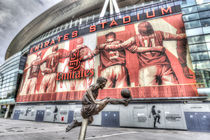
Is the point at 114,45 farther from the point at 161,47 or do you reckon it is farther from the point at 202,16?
the point at 202,16

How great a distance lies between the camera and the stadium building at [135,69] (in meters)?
16.7

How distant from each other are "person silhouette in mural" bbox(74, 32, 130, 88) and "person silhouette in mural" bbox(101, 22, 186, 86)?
2.00 metres

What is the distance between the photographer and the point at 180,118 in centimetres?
1605

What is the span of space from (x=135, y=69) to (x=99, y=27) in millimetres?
12888

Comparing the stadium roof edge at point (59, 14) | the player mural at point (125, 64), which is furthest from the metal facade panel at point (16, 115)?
the stadium roof edge at point (59, 14)

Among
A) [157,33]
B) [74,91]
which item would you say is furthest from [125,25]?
[74,91]

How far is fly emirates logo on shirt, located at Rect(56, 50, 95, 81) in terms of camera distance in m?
23.7

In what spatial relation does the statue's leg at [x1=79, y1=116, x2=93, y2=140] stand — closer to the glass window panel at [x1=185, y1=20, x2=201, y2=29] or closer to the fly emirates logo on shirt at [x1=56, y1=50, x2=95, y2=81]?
the fly emirates logo on shirt at [x1=56, y1=50, x2=95, y2=81]

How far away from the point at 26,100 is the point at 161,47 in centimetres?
3280

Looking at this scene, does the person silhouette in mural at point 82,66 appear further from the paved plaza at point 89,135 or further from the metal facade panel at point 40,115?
the paved plaza at point 89,135

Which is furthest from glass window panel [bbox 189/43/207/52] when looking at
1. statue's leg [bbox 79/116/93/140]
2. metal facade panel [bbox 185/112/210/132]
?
statue's leg [bbox 79/116/93/140]

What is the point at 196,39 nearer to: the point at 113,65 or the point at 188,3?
the point at 188,3

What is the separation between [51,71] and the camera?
92.3 ft

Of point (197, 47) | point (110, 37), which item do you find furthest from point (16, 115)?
point (197, 47)
